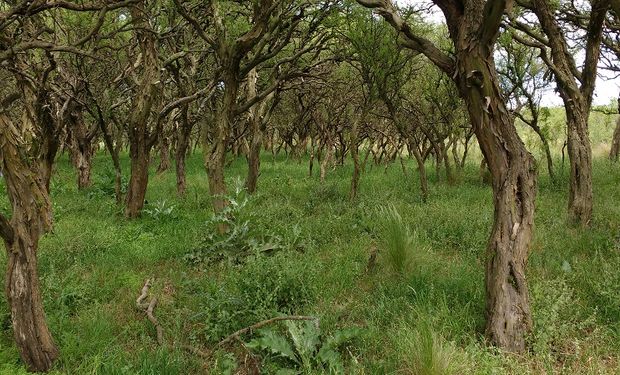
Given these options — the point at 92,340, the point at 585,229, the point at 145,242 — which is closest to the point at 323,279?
the point at 92,340

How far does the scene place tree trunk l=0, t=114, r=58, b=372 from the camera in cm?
348

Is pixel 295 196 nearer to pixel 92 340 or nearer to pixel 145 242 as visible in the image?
pixel 145 242

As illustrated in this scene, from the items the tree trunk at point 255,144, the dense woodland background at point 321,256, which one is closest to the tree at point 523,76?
the dense woodland background at point 321,256

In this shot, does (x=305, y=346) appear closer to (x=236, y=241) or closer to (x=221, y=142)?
(x=236, y=241)

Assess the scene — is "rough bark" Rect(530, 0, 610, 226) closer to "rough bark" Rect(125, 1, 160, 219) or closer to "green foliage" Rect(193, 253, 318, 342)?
"green foliage" Rect(193, 253, 318, 342)

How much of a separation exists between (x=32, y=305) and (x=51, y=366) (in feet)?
1.83

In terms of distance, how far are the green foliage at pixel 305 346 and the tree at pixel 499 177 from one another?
49.9 inches

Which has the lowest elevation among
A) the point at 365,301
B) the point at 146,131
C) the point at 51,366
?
the point at 51,366

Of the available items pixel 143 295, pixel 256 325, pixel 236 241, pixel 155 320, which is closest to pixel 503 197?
pixel 256 325

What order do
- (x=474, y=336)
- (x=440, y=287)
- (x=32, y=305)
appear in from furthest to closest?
(x=440, y=287) < (x=474, y=336) < (x=32, y=305)

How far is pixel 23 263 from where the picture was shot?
3.52 metres

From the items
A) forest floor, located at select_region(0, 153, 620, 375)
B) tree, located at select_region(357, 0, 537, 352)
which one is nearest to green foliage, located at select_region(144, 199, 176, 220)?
forest floor, located at select_region(0, 153, 620, 375)

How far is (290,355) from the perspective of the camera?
3674 mm

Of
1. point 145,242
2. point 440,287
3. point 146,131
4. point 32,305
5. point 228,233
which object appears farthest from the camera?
point 146,131
